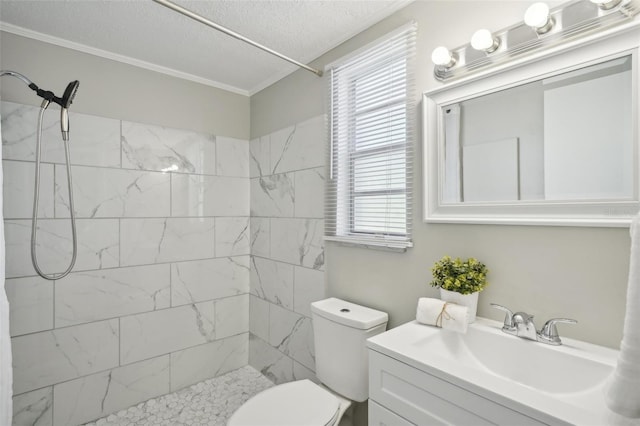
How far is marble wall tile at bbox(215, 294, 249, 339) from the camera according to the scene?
8.79 ft

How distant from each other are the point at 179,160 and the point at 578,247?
7.91 ft

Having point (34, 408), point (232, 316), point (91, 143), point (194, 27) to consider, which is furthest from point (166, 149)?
point (34, 408)

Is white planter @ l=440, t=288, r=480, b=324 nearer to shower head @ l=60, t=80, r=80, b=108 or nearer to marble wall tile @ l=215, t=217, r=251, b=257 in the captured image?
marble wall tile @ l=215, t=217, r=251, b=257

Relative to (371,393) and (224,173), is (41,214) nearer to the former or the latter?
(224,173)

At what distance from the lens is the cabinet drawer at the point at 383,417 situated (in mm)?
1135

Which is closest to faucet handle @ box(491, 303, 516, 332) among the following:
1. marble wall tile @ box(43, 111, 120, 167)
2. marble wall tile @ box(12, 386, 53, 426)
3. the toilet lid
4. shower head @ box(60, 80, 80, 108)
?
the toilet lid

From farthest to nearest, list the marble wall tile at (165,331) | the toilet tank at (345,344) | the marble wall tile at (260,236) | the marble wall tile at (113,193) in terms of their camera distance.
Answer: the marble wall tile at (260,236), the marble wall tile at (165,331), the marble wall tile at (113,193), the toilet tank at (345,344)

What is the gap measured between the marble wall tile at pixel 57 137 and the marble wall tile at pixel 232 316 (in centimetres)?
132

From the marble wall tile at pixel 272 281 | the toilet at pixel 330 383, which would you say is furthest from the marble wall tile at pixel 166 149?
the toilet at pixel 330 383

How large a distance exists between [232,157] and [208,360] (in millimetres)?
1640

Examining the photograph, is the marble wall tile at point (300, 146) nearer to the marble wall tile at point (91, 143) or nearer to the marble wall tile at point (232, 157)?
the marble wall tile at point (232, 157)

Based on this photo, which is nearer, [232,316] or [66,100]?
[66,100]

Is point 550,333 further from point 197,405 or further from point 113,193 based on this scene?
point 113,193

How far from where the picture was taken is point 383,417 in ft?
3.92
